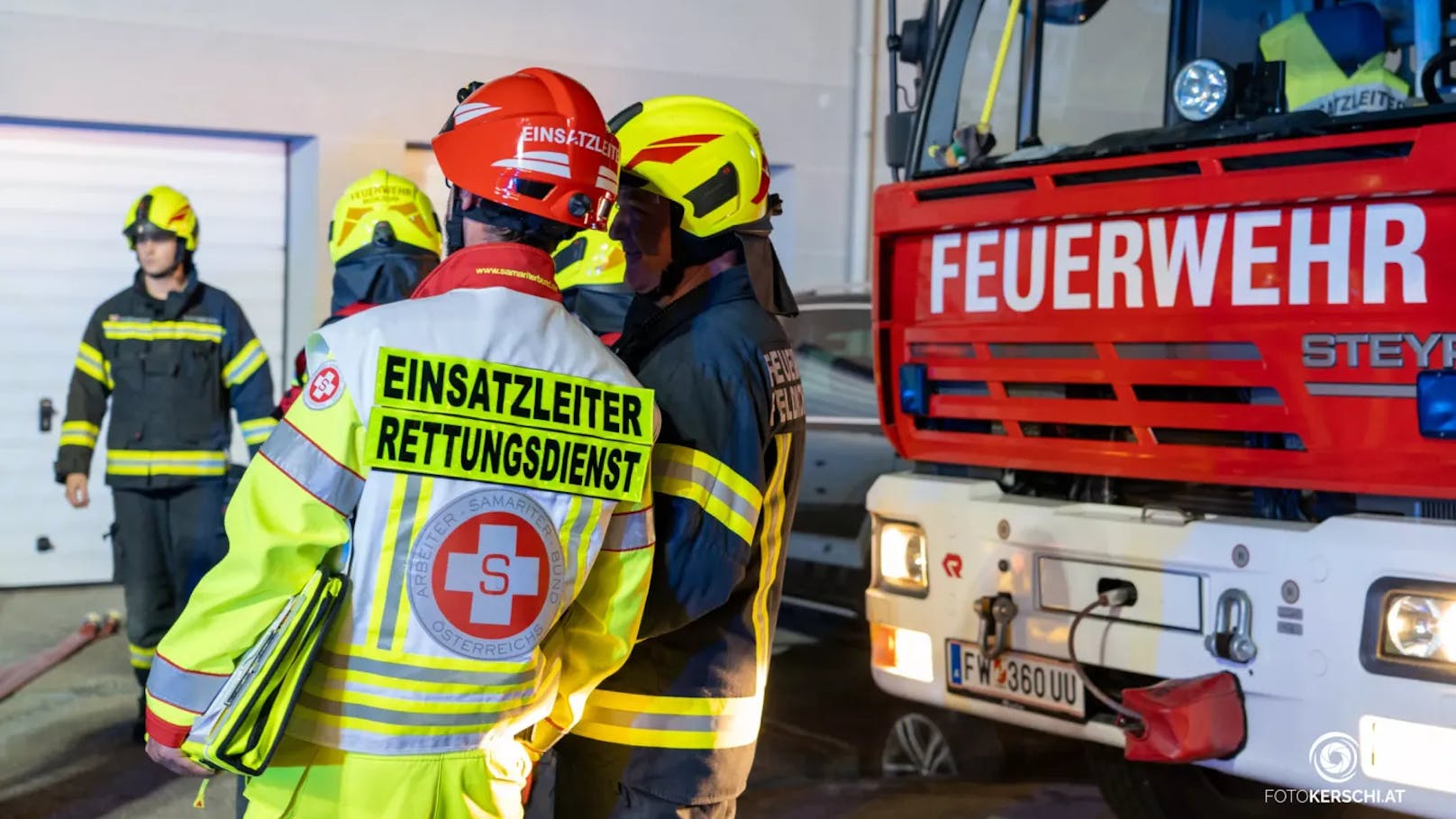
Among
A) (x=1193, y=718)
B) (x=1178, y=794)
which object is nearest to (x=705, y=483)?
(x=1193, y=718)

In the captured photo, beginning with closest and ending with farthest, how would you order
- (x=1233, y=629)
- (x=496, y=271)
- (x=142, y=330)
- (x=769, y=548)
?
(x=496, y=271) → (x=769, y=548) → (x=1233, y=629) → (x=142, y=330)

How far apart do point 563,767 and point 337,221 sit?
276 centimetres

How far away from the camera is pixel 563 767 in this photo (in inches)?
105

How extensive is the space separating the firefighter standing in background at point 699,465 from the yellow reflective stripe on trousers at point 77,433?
3778 millimetres

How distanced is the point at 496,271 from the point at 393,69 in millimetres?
7281

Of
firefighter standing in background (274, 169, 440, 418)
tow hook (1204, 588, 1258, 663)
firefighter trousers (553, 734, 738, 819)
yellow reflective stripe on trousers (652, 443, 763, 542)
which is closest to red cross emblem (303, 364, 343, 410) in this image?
yellow reflective stripe on trousers (652, 443, 763, 542)

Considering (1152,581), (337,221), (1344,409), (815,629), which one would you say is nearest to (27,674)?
(337,221)

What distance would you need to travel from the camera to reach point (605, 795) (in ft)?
8.41

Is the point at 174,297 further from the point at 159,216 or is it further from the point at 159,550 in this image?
the point at 159,550

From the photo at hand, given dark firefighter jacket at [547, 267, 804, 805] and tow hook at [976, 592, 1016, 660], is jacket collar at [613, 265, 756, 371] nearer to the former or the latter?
dark firefighter jacket at [547, 267, 804, 805]

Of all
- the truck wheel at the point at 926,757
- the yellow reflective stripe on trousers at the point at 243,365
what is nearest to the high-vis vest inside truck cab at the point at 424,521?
the truck wheel at the point at 926,757

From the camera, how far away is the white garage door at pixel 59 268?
8.44 m

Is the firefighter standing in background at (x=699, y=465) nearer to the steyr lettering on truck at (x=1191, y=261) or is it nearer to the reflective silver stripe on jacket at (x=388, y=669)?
the reflective silver stripe on jacket at (x=388, y=669)

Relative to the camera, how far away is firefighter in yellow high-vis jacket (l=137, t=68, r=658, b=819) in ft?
6.47
